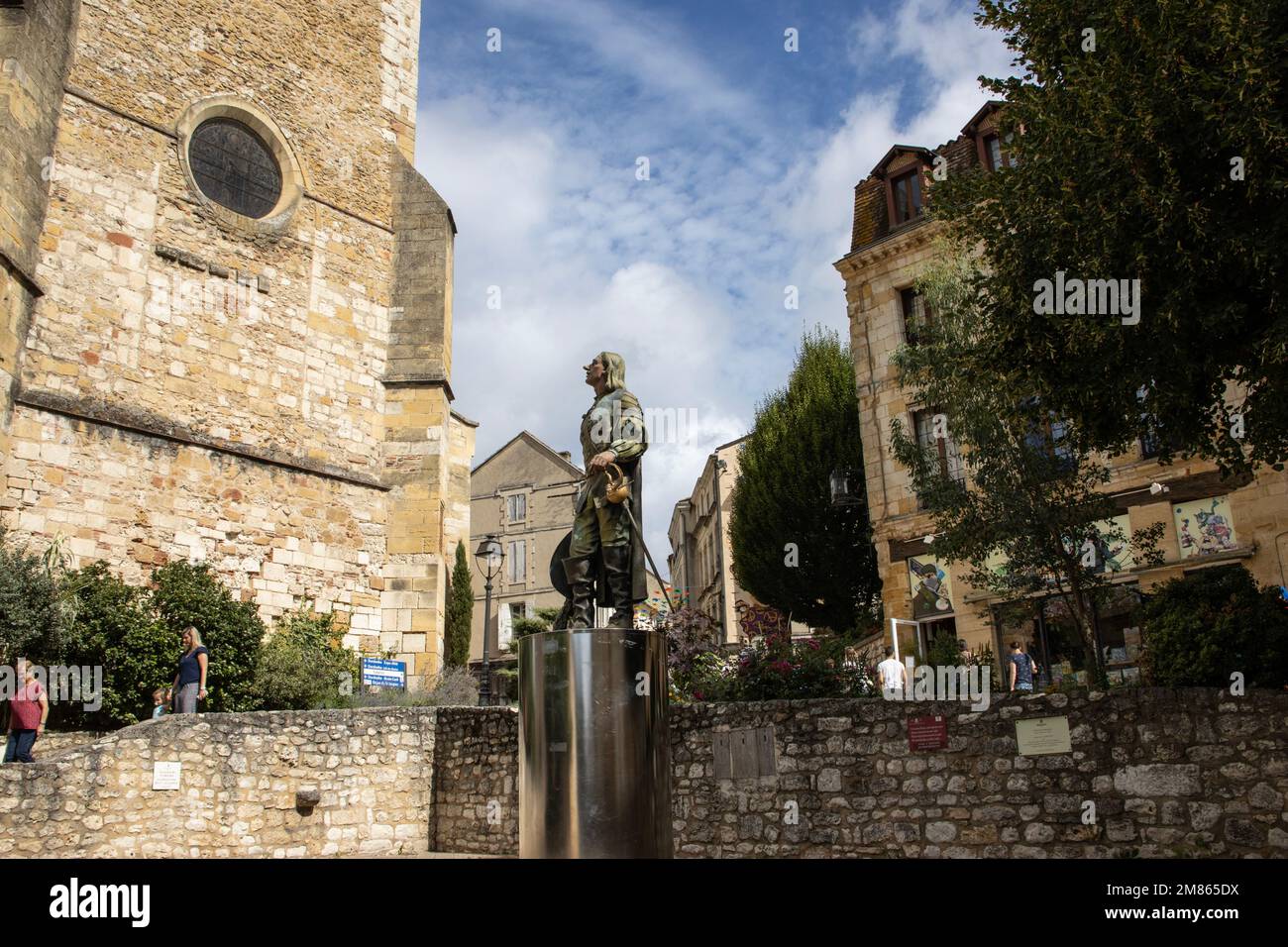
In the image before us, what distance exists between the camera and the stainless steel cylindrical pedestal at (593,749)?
5398 mm

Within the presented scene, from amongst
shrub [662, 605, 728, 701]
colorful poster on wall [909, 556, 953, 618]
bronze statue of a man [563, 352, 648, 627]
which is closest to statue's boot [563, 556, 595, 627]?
bronze statue of a man [563, 352, 648, 627]

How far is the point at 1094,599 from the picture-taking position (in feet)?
44.3

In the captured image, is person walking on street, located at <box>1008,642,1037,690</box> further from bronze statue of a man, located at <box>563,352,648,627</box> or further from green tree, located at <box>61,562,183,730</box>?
green tree, located at <box>61,562,183,730</box>

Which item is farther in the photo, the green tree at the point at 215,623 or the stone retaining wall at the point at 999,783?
the green tree at the point at 215,623

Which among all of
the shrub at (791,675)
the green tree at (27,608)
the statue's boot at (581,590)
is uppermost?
the green tree at (27,608)

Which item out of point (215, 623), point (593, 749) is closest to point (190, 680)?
point (215, 623)

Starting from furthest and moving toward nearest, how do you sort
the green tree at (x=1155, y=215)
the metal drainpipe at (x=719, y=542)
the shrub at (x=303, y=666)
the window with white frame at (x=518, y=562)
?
the window with white frame at (x=518, y=562) → the metal drainpipe at (x=719, y=542) → the shrub at (x=303, y=666) → the green tree at (x=1155, y=215)

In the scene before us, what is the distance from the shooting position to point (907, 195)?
72.0 ft

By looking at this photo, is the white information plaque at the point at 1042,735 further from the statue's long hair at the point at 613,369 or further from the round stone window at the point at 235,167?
the round stone window at the point at 235,167

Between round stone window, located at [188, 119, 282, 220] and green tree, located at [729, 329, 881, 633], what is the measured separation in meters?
14.0

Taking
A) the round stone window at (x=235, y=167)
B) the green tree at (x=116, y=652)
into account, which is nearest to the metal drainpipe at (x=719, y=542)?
the round stone window at (x=235, y=167)

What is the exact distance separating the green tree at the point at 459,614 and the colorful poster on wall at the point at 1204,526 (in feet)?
43.9

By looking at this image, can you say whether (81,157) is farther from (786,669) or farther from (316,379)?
(786,669)
